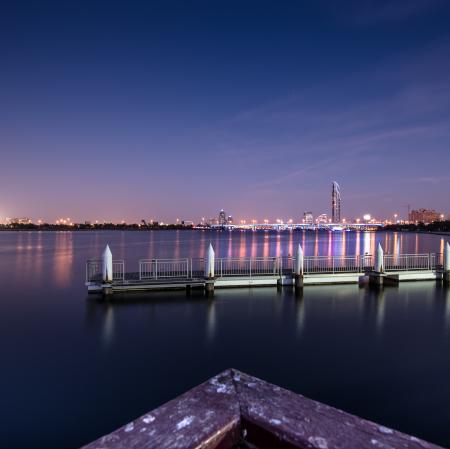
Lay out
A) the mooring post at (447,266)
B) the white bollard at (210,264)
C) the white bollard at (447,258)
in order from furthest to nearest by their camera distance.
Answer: the white bollard at (447,258) < the mooring post at (447,266) < the white bollard at (210,264)

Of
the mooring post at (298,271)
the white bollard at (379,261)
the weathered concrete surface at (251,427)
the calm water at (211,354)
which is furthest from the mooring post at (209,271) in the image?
the weathered concrete surface at (251,427)

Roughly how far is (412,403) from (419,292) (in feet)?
42.8

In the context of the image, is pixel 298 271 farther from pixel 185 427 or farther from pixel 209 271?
pixel 185 427

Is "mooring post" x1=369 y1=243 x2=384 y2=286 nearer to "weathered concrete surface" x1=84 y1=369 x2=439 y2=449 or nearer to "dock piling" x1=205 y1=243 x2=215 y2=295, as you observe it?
"dock piling" x1=205 y1=243 x2=215 y2=295

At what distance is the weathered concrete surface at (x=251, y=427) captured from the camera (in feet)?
5.85

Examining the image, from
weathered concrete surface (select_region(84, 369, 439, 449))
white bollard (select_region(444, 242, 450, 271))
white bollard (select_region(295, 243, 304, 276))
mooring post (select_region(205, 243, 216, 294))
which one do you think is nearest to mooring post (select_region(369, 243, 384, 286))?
white bollard (select_region(444, 242, 450, 271))

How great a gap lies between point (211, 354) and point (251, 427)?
914 centimetres

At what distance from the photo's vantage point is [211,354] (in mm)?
10617

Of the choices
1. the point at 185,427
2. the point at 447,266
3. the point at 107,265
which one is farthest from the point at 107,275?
the point at 447,266

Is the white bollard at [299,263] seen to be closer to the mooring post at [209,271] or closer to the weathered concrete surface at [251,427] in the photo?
the mooring post at [209,271]

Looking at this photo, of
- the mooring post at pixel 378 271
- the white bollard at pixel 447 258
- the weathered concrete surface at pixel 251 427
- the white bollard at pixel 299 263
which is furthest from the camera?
the white bollard at pixel 447 258

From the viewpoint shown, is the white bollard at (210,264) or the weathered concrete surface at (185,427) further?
the white bollard at (210,264)

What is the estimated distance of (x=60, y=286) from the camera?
2252cm

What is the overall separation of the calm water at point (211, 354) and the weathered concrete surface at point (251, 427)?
18.9 ft
